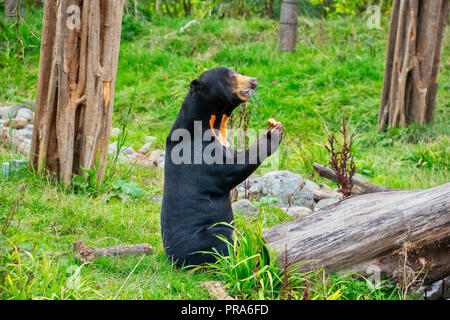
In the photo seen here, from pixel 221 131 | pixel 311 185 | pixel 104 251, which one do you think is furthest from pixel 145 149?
pixel 221 131

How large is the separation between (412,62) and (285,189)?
366 cm

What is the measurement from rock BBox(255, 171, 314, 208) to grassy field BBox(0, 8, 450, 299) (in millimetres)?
629

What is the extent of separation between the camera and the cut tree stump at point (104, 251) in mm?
3694

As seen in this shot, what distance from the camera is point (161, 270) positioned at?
3578mm

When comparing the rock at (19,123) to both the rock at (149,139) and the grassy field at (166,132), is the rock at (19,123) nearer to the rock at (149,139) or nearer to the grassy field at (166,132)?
the grassy field at (166,132)

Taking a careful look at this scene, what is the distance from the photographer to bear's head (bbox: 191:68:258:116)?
139 inches

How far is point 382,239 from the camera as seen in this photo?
3.42 meters

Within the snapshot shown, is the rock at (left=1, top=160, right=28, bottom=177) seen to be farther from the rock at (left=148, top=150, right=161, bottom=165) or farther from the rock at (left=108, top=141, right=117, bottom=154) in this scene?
the rock at (left=148, top=150, right=161, bottom=165)

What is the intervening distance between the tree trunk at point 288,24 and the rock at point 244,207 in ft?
21.7

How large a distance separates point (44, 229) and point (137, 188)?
51.2 inches

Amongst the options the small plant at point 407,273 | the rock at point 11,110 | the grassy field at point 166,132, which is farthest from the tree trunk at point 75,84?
the rock at point 11,110

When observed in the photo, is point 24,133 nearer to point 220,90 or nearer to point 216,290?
point 220,90

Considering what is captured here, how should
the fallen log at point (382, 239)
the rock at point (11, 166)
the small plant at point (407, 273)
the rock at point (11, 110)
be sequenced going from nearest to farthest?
the small plant at point (407, 273) → the fallen log at point (382, 239) → the rock at point (11, 166) → the rock at point (11, 110)

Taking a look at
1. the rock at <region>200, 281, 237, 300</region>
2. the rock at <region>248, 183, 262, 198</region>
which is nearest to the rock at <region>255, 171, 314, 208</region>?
the rock at <region>248, 183, 262, 198</region>
